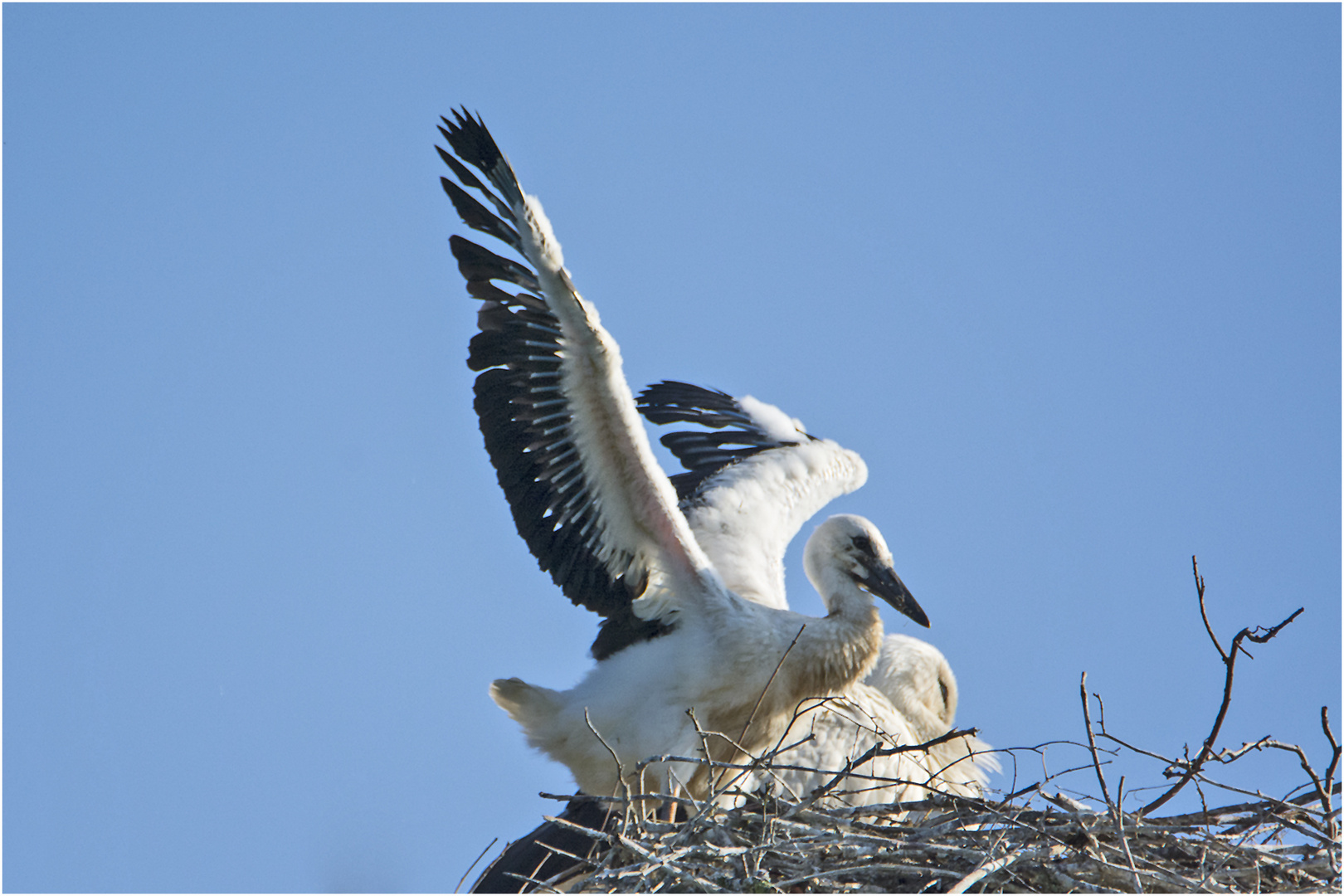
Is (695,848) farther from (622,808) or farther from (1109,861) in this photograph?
(1109,861)

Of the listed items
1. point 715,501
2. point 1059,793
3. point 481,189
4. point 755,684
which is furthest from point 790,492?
point 1059,793

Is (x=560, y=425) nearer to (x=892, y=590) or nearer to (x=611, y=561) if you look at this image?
(x=611, y=561)

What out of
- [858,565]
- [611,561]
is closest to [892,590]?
[858,565]

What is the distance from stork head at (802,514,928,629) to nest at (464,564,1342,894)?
147 cm

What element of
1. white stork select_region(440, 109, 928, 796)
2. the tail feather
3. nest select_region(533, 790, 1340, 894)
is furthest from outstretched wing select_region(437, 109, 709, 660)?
nest select_region(533, 790, 1340, 894)

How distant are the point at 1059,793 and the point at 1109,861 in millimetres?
214

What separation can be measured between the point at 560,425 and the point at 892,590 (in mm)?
1342

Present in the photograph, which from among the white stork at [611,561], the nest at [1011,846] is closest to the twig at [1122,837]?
the nest at [1011,846]

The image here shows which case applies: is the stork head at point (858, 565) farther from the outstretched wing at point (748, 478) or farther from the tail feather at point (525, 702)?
the tail feather at point (525, 702)

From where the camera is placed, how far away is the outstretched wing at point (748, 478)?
601 centimetres

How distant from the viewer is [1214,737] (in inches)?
136

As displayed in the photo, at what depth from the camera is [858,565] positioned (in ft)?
17.2

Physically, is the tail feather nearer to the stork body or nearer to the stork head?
the stork body

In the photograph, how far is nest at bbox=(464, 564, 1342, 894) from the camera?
3.45 meters
